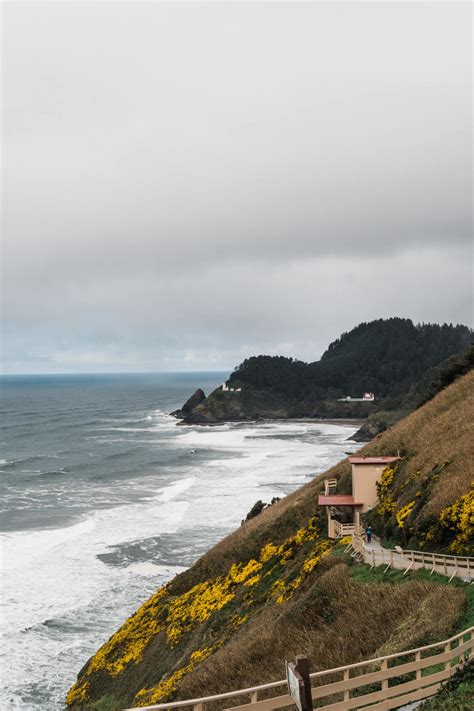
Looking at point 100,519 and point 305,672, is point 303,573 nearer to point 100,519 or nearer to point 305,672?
point 305,672

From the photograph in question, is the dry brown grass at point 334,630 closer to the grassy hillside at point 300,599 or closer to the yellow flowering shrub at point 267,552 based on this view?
the grassy hillside at point 300,599

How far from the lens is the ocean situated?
31.5m

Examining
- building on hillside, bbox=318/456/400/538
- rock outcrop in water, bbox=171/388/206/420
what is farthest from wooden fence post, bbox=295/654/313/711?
rock outcrop in water, bbox=171/388/206/420

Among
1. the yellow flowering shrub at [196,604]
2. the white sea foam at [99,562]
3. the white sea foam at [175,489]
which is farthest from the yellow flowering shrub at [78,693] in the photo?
the white sea foam at [175,489]

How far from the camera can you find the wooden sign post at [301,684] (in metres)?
6.66

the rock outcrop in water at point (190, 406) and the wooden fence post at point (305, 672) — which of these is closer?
the wooden fence post at point (305, 672)

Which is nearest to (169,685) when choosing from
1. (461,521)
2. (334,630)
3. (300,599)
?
(300,599)

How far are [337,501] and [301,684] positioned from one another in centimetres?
2331

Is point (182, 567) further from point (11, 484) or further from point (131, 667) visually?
point (11, 484)

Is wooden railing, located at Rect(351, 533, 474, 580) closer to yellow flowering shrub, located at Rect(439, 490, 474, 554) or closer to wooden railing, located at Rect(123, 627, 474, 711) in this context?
yellow flowering shrub, located at Rect(439, 490, 474, 554)

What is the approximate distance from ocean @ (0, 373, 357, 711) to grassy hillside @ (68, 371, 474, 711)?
4.98 m

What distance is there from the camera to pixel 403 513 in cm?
2447

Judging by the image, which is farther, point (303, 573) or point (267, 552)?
point (267, 552)

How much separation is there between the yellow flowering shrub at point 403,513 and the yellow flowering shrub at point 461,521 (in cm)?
269
